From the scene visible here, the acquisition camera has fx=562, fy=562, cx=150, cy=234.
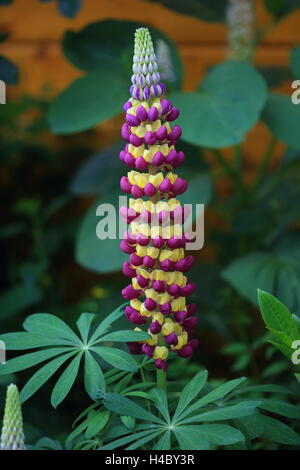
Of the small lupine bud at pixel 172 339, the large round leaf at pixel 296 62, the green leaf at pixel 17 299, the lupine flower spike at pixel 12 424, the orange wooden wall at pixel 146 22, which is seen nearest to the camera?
the lupine flower spike at pixel 12 424

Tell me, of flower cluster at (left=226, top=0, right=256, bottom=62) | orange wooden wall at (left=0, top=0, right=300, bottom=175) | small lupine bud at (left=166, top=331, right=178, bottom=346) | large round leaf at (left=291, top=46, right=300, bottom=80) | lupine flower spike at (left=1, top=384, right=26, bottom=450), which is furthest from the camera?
orange wooden wall at (left=0, top=0, right=300, bottom=175)

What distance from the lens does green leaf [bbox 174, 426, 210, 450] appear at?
546 mm

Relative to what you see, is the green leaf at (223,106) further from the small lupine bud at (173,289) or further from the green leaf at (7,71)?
the small lupine bud at (173,289)

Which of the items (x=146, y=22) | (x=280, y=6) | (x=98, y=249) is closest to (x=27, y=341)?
(x=98, y=249)

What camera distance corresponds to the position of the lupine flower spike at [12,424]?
0.52 meters

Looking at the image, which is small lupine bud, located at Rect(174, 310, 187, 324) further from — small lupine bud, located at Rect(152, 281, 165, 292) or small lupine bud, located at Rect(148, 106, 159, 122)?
small lupine bud, located at Rect(148, 106, 159, 122)

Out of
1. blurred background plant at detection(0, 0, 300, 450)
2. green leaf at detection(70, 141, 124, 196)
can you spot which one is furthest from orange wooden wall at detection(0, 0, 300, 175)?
green leaf at detection(70, 141, 124, 196)

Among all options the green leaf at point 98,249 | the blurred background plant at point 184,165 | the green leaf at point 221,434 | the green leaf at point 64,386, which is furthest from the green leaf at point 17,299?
the green leaf at point 221,434

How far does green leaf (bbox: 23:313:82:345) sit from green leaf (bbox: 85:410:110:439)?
9 cm

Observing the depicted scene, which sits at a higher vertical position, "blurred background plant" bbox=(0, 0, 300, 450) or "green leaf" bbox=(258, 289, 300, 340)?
"blurred background plant" bbox=(0, 0, 300, 450)

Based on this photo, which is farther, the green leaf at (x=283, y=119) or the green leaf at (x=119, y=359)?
the green leaf at (x=283, y=119)

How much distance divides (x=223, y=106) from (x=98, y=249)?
44cm

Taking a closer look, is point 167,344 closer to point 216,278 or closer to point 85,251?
point 85,251

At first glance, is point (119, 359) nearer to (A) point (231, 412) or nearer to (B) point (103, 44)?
(A) point (231, 412)
